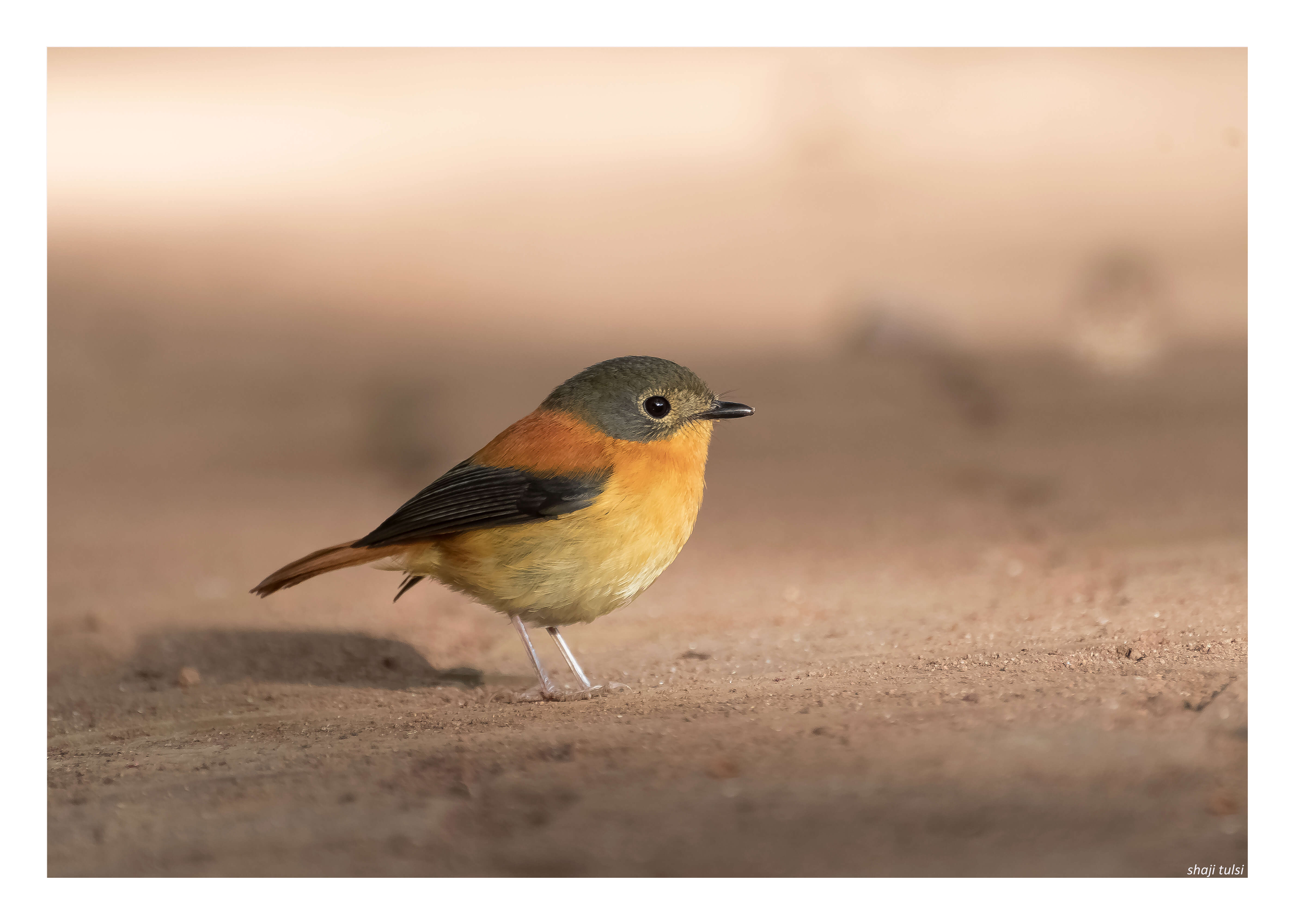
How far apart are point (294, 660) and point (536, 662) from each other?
77.0 inches

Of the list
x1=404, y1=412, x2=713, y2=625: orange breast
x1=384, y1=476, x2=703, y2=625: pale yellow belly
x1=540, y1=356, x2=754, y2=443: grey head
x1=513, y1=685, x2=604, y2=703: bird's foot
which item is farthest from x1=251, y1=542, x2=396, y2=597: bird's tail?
x1=540, y1=356, x2=754, y2=443: grey head

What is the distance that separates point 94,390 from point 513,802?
11.5m

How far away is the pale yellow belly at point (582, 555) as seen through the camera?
4.66 metres

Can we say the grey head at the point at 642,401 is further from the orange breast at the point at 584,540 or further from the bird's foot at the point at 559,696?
the bird's foot at the point at 559,696

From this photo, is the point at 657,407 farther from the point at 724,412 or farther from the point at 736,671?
the point at 736,671

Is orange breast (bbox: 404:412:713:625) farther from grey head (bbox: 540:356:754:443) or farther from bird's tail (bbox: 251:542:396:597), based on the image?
bird's tail (bbox: 251:542:396:597)

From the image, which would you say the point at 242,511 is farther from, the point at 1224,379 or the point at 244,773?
the point at 1224,379

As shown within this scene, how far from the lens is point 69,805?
145 inches

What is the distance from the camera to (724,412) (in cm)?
513

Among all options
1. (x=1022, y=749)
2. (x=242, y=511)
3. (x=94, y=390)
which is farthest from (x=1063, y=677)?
(x=94, y=390)

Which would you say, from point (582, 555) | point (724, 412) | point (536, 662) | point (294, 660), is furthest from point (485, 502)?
point (294, 660)

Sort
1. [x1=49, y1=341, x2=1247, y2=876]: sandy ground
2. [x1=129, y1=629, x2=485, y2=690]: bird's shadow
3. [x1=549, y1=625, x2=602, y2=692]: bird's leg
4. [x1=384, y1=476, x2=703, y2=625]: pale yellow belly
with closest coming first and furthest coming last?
[x1=49, y1=341, x2=1247, y2=876]: sandy ground → [x1=384, y1=476, x2=703, y2=625]: pale yellow belly → [x1=549, y1=625, x2=602, y2=692]: bird's leg → [x1=129, y1=629, x2=485, y2=690]: bird's shadow

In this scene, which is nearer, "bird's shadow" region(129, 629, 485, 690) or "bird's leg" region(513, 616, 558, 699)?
"bird's leg" region(513, 616, 558, 699)

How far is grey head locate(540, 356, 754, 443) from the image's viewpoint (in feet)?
16.5
